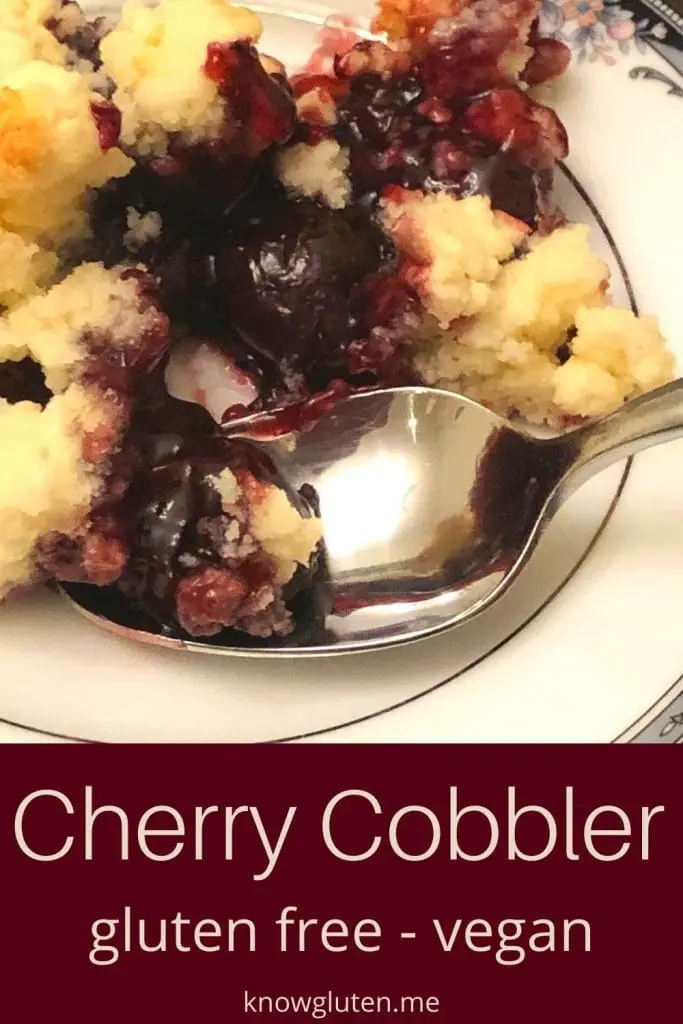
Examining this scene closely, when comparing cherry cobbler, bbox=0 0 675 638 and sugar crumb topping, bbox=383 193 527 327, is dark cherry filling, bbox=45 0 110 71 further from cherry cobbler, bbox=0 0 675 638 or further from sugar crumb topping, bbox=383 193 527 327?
sugar crumb topping, bbox=383 193 527 327

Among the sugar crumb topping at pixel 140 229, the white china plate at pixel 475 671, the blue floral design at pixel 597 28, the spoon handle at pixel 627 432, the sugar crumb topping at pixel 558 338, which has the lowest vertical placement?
the white china plate at pixel 475 671

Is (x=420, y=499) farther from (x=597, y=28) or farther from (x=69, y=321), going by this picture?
(x=597, y=28)

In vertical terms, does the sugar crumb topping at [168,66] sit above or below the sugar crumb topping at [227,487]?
above

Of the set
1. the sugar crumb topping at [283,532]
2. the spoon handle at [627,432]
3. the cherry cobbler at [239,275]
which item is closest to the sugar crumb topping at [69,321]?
the cherry cobbler at [239,275]

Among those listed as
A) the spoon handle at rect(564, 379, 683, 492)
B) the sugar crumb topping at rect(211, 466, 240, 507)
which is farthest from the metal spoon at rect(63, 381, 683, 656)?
the sugar crumb topping at rect(211, 466, 240, 507)

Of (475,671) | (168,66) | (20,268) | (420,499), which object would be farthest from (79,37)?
(475,671)

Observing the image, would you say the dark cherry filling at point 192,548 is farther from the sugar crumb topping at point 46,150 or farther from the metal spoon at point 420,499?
the sugar crumb topping at point 46,150
